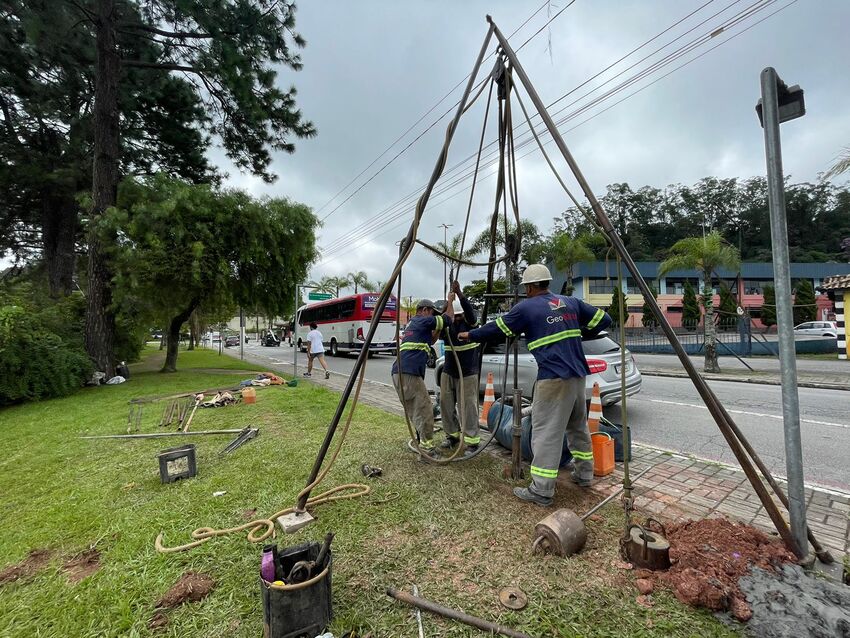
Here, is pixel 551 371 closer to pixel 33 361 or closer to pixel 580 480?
pixel 580 480

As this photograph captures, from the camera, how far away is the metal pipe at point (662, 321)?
8.07ft

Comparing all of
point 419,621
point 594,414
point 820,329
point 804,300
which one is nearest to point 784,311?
point 594,414

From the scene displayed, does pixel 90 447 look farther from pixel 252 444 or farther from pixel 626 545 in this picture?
pixel 626 545

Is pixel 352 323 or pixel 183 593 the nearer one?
pixel 183 593

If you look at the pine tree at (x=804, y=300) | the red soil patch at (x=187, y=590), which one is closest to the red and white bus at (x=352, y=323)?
the red soil patch at (x=187, y=590)

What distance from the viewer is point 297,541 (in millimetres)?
2889

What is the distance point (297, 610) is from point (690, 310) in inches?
1742

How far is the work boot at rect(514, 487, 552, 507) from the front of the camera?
11.0ft

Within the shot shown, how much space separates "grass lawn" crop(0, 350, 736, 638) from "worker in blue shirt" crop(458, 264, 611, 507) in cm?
34

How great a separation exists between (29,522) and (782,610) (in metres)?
5.29

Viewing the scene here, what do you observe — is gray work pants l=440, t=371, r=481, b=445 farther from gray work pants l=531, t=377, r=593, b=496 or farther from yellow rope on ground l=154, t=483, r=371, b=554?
yellow rope on ground l=154, t=483, r=371, b=554

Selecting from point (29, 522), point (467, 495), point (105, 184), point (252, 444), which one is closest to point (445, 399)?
point (467, 495)

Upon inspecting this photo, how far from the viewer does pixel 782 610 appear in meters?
1.97

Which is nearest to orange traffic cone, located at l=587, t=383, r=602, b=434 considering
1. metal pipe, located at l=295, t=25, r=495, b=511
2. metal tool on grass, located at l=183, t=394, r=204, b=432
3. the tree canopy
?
metal pipe, located at l=295, t=25, r=495, b=511
